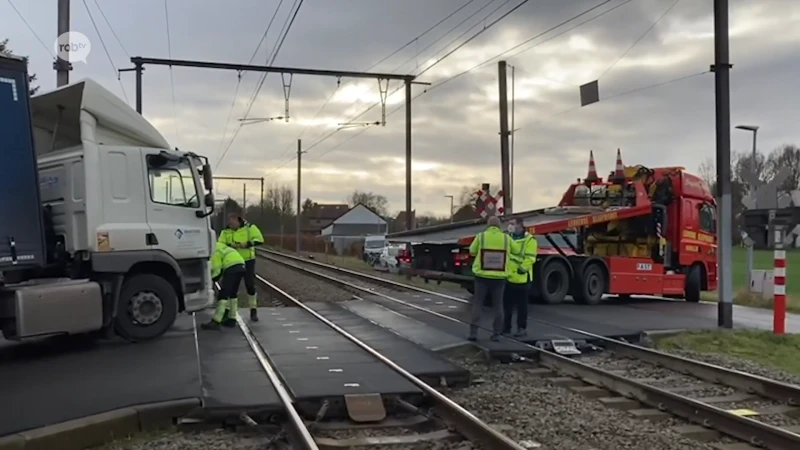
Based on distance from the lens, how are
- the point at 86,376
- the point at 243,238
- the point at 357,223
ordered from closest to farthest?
the point at 86,376 → the point at 243,238 → the point at 357,223

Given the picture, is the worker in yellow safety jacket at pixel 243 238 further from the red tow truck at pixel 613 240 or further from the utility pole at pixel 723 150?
the utility pole at pixel 723 150

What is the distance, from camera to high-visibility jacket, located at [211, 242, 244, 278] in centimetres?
1280

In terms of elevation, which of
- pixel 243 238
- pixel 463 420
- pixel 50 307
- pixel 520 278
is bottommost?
pixel 463 420

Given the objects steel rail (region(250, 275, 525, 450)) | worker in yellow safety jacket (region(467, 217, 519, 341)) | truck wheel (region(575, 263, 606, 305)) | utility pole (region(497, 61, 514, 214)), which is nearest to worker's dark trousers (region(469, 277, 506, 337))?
worker in yellow safety jacket (region(467, 217, 519, 341))

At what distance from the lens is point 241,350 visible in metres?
10.7

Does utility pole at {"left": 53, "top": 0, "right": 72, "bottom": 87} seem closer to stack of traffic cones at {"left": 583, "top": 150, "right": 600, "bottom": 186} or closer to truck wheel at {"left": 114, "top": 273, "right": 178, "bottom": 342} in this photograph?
truck wheel at {"left": 114, "top": 273, "right": 178, "bottom": 342}

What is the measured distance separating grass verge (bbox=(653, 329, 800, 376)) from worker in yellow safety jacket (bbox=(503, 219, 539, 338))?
219 centimetres

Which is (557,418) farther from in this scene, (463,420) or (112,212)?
(112,212)

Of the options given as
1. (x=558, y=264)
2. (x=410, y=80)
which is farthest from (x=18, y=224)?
(x=410, y=80)

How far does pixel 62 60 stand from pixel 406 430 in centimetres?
1244

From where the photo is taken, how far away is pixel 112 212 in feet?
36.4

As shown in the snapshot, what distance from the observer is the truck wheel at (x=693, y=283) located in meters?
20.3

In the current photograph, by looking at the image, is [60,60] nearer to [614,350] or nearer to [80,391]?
[80,391]

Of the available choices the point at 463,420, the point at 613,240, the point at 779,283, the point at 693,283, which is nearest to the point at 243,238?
the point at 463,420
